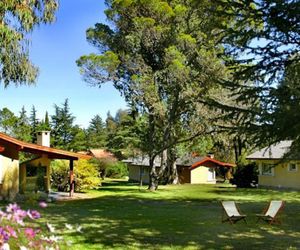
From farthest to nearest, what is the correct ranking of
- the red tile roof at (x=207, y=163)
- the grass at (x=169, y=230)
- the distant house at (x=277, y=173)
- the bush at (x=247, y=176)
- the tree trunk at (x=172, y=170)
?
the red tile roof at (x=207, y=163)
the tree trunk at (x=172, y=170)
the bush at (x=247, y=176)
the distant house at (x=277, y=173)
the grass at (x=169, y=230)

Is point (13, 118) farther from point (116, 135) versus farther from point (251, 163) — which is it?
point (251, 163)

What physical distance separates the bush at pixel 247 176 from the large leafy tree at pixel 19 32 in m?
23.8

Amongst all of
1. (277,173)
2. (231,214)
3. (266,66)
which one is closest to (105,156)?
(277,173)

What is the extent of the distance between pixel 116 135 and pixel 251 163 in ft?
55.2

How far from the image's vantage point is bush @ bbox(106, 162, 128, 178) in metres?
51.1

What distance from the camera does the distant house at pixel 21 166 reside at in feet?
67.7

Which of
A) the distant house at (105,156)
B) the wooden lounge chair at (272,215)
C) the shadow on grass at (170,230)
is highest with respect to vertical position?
the distant house at (105,156)

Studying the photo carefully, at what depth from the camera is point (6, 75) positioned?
14344 mm

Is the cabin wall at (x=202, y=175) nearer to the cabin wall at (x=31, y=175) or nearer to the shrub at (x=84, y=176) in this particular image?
the shrub at (x=84, y=176)

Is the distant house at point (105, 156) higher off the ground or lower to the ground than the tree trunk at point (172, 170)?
higher

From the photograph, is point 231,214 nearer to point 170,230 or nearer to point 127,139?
point 170,230

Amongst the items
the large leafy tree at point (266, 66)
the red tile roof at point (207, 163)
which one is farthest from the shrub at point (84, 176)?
the large leafy tree at point (266, 66)

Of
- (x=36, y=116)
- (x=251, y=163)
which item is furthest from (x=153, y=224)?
(x=36, y=116)

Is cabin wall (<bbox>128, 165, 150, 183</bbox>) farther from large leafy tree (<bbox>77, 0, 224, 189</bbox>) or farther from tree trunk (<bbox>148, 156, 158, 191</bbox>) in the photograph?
large leafy tree (<bbox>77, 0, 224, 189</bbox>)
